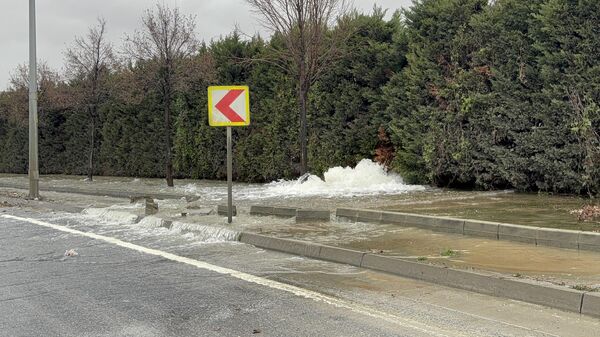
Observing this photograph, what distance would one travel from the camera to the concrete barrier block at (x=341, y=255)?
7468 millimetres

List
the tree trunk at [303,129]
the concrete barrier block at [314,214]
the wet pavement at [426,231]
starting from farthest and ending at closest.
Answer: the tree trunk at [303,129]
the concrete barrier block at [314,214]
the wet pavement at [426,231]

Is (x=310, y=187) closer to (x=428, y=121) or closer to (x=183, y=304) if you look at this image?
(x=428, y=121)

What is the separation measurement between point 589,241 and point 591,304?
8.20 ft

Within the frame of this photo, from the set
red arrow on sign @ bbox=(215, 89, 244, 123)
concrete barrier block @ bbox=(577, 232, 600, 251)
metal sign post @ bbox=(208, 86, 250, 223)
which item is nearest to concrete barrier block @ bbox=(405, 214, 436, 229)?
concrete barrier block @ bbox=(577, 232, 600, 251)

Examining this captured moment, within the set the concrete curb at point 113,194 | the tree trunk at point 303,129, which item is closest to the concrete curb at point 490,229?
the concrete curb at point 113,194

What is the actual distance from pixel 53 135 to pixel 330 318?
3258 centimetres

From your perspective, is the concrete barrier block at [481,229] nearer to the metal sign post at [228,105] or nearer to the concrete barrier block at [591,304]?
the concrete barrier block at [591,304]

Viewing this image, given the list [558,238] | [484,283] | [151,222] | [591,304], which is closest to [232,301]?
[484,283]

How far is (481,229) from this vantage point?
8695mm

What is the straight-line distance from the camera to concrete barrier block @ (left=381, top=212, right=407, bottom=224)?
10.0 m

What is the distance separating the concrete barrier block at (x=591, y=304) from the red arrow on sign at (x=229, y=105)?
22.4 ft

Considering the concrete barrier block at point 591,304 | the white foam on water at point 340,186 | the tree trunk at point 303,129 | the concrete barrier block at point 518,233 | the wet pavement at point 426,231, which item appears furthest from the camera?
the tree trunk at point 303,129

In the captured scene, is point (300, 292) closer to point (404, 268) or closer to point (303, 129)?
point (404, 268)

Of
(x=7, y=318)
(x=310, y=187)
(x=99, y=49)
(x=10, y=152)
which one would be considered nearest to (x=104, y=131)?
(x=99, y=49)
